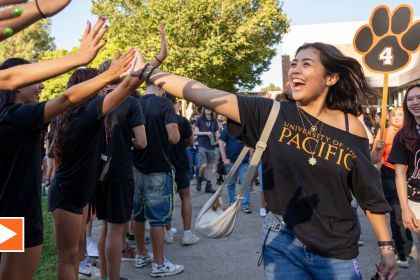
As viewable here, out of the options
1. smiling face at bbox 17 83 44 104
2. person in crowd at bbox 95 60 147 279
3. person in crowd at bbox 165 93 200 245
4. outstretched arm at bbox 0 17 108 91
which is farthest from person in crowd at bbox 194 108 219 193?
outstretched arm at bbox 0 17 108 91

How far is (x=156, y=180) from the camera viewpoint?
5176mm

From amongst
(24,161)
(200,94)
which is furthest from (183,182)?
(200,94)

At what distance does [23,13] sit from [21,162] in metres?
1.36

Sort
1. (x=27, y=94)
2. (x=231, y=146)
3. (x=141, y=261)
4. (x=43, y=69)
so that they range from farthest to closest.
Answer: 1. (x=231, y=146)
2. (x=141, y=261)
3. (x=27, y=94)
4. (x=43, y=69)

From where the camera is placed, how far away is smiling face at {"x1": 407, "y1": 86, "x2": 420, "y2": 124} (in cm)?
424

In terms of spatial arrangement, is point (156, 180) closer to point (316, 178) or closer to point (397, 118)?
point (316, 178)

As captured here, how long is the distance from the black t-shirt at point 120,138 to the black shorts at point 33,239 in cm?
164

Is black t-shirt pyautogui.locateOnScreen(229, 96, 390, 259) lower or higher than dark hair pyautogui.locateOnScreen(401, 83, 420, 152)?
lower

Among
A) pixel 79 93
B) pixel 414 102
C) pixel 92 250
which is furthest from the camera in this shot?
pixel 92 250

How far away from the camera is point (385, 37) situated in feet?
14.4

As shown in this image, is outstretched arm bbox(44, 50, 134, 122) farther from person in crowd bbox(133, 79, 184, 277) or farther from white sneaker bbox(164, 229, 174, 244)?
white sneaker bbox(164, 229, 174, 244)

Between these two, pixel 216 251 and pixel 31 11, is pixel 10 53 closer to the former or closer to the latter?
pixel 216 251

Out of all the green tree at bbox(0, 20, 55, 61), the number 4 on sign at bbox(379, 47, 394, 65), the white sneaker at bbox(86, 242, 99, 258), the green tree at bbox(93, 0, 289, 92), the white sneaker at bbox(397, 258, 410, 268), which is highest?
the green tree at bbox(0, 20, 55, 61)

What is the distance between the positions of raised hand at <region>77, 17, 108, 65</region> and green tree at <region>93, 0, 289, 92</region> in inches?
942
